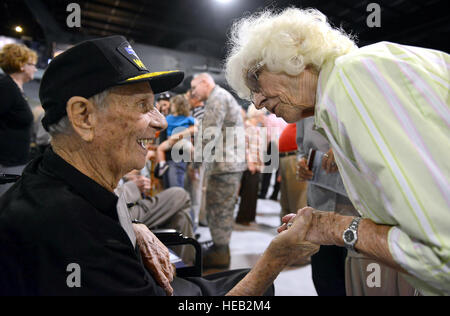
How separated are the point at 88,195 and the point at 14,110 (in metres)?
1.50

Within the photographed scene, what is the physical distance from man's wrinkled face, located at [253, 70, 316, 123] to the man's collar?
654mm

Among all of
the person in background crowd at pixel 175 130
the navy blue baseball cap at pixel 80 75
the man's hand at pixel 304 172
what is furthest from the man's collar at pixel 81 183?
the person in background crowd at pixel 175 130

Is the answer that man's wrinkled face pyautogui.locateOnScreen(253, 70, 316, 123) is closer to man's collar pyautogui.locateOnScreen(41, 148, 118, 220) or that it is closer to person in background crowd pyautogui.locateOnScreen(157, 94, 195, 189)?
man's collar pyautogui.locateOnScreen(41, 148, 118, 220)

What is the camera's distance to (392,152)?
26.2 inches

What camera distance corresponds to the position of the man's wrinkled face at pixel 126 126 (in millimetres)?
817

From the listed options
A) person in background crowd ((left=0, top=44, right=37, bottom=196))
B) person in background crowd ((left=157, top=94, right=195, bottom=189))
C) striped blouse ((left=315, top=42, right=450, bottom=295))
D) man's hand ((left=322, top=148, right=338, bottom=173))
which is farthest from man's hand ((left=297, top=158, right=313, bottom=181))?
person in background crowd ((left=157, top=94, right=195, bottom=189))

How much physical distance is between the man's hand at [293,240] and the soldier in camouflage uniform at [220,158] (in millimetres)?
1928

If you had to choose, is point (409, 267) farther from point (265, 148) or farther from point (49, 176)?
point (265, 148)

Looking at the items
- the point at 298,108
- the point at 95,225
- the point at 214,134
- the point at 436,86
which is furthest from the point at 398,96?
the point at 214,134

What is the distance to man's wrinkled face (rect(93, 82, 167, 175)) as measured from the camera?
2.68 feet

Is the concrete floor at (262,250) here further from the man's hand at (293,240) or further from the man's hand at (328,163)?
the man's hand at (328,163)

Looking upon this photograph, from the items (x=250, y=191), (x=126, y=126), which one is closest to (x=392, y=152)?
(x=126, y=126)

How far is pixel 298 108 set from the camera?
1.02m

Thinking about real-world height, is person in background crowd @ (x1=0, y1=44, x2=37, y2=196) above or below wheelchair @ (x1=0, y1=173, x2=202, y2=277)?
above
